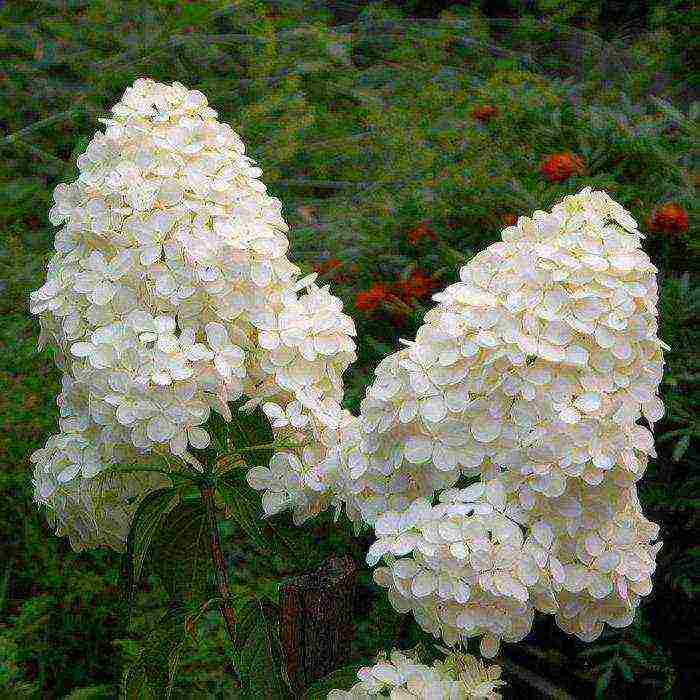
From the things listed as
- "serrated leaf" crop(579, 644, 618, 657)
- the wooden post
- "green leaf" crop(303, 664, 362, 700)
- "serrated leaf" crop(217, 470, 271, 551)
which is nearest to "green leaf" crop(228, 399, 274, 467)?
"serrated leaf" crop(217, 470, 271, 551)

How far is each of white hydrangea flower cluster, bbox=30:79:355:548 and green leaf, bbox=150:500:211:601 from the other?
0.09 metres

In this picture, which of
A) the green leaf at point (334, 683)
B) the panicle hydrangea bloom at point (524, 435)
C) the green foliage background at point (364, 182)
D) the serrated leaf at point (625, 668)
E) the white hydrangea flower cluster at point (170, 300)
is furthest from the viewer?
the green foliage background at point (364, 182)

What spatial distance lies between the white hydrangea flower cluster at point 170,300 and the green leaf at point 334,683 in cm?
29

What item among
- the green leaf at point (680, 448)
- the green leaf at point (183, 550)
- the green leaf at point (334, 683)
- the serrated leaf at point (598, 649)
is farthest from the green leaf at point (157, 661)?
the green leaf at point (680, 448)

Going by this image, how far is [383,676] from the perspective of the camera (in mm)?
943

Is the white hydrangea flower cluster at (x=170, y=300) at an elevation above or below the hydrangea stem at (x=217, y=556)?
above

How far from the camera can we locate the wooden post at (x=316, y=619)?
1042 millimetres

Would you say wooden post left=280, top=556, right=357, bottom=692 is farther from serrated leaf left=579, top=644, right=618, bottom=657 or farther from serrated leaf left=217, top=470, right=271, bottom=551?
serrated leaf left=579, top=644, right=618, bottom=657

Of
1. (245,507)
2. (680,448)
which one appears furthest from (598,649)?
(245,507)

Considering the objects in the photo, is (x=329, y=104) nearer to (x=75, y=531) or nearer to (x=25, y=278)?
(x=25, y=278)

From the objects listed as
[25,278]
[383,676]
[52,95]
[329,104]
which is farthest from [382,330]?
[52,95]

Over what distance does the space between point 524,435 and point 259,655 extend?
0.44m

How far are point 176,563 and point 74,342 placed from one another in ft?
0.98

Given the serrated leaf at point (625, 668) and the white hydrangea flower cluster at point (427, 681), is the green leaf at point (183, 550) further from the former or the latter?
the serrated leaf at point (625, 668)
